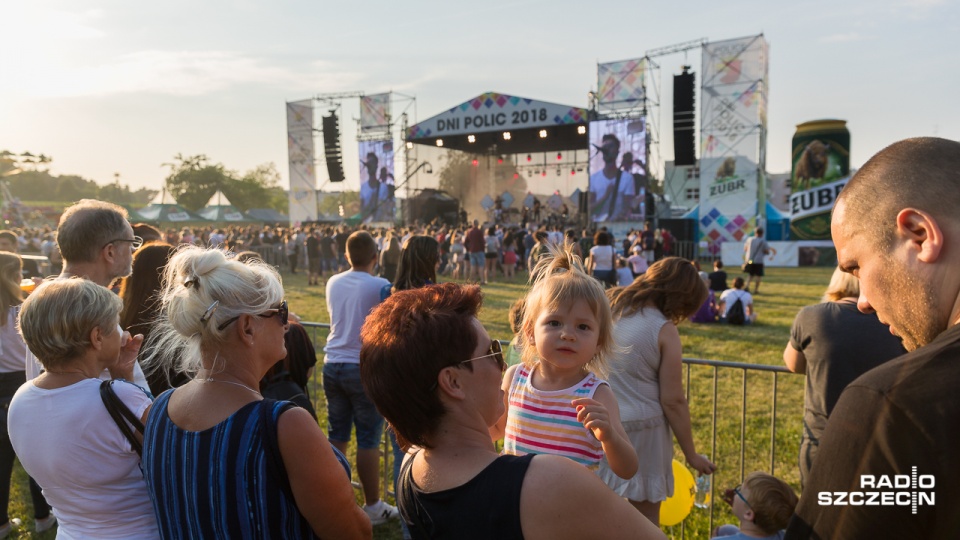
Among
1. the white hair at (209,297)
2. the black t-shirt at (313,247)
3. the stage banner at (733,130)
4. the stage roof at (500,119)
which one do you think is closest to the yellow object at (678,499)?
the white hair at (209,297)

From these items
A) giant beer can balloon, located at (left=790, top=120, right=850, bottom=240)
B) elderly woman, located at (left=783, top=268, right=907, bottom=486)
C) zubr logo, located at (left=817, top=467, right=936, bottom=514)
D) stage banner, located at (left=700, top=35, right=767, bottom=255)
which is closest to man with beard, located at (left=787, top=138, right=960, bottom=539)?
zubr logo, located at (left=817, top=467, right=936, bottom=514)

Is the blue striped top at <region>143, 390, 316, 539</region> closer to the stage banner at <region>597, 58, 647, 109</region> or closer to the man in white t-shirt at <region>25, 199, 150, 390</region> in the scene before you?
the man in white t-shirt at <region>25, 199, 150, 390</region>

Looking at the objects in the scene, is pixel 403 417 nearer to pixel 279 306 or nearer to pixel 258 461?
pixel 258 461

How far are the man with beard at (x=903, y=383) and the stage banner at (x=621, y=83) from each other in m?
23.5

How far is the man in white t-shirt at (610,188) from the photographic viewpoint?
23.5m

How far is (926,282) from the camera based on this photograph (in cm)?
110

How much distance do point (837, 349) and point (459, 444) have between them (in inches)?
92.1

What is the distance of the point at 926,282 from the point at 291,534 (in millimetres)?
1565

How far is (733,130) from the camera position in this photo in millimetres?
21484

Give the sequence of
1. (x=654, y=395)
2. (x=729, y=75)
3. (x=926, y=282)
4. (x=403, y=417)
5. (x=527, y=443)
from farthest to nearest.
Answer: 1. (x=729, y=75)
2. (x=654, y=395)
3. (x=527, y=443)
4. (x=403, y=417)
5. (x=926, y=282)

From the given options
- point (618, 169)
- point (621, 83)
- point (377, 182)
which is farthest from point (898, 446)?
point (377, 182)

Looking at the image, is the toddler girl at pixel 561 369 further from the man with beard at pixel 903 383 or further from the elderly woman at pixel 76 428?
the elderly woman at pixel 76 428

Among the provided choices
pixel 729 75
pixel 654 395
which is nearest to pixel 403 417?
pixel 654 395

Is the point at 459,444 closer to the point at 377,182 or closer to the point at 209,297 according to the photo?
the point at 209,297
